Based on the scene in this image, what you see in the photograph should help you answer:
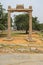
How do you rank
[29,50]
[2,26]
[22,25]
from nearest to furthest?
[29,50], [2,26], [22,25]

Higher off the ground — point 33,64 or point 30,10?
point 30,10

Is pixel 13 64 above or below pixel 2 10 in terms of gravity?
below

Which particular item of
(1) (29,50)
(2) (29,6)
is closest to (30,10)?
(2) (29,6)

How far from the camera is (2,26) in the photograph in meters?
43.6

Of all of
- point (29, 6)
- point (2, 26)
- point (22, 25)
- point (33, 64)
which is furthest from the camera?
point (22, 25)

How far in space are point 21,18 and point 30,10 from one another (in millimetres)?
26106

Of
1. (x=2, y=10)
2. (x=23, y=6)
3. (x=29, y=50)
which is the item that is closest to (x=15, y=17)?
(x=2, y=10)

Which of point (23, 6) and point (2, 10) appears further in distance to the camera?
point (2, 10)

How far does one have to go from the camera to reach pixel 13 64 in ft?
47.2

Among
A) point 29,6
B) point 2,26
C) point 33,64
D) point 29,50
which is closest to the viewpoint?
point 33,64

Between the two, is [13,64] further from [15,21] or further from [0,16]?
[15,21]

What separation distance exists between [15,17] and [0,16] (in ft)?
59.0

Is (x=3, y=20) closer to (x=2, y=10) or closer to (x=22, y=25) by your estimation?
(x=2, y=10)

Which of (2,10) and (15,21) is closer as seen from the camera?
(2,10)
